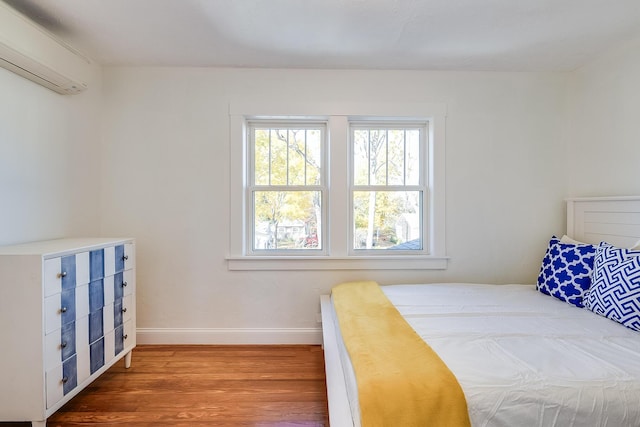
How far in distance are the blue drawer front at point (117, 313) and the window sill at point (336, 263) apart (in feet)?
2.63

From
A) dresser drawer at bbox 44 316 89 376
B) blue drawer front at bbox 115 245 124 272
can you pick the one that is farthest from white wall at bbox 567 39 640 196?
dresser drawer at bbox 44 316 89 376

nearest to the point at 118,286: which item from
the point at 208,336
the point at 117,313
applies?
the point at 117,313

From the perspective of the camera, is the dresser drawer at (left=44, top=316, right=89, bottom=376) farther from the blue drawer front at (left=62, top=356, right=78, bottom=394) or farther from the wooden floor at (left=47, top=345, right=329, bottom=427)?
the wooden floor at (left=47, top=345, right=329, bottom=427)

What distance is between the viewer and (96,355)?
1.91 meters

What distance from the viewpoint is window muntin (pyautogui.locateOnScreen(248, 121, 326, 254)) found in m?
2.78

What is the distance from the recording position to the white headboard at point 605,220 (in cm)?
212

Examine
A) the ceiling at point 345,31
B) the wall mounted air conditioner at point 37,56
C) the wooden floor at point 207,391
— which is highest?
the ceiling at point 345,31

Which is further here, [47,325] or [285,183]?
[285,183]

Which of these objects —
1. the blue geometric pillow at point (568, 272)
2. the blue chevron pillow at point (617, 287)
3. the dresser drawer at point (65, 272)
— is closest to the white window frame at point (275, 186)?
the dresser drawer at point (65, 272)

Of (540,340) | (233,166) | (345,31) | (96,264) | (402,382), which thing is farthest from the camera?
(233,166)

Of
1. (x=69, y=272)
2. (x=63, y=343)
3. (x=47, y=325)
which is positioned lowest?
(x=63, y=343)

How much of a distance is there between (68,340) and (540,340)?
2429mm

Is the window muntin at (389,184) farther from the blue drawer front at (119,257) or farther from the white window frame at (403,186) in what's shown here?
the blue drawer front at (119,257)

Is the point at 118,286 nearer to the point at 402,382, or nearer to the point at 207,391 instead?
the point at 207,391
